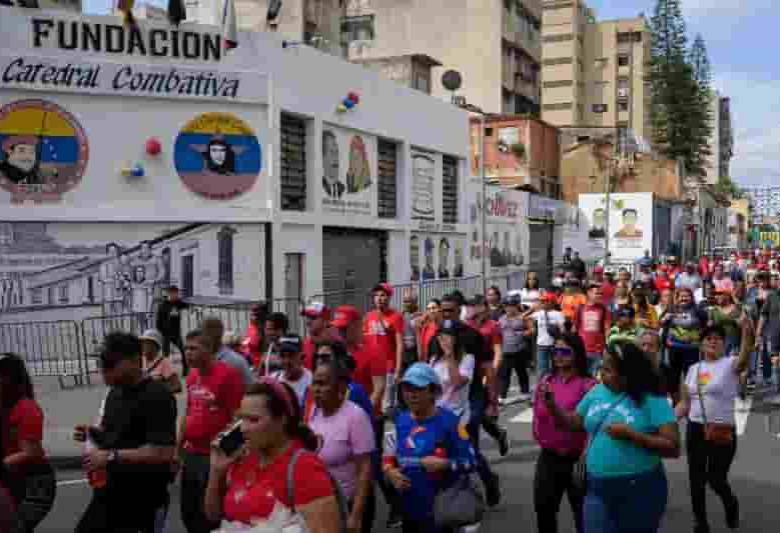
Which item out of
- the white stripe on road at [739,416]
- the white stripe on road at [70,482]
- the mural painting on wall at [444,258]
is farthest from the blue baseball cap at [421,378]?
the mural painting on wall at [444,258]

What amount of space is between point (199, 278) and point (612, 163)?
3449cm

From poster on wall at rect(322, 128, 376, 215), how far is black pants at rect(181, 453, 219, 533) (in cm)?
1535

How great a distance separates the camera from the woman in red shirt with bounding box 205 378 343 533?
11.3 feet

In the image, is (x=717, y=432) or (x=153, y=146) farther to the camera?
(x=153, y=146)

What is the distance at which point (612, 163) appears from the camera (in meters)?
49.0

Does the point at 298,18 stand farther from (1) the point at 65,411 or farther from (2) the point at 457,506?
(2) the point at 457,506

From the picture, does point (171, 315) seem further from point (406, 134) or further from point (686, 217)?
point (686, 217)

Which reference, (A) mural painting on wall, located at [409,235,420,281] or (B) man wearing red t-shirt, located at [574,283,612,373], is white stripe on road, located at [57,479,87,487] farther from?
(A) mural painting on wall, located at [409,235,420,281]

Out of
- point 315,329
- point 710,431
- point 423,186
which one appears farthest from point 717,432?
point 423,186

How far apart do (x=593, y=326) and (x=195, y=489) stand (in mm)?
8387

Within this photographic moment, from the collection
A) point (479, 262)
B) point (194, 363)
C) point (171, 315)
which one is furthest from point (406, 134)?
point (194, 363)

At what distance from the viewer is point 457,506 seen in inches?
195

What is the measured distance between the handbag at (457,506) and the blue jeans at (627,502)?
0.64 meters

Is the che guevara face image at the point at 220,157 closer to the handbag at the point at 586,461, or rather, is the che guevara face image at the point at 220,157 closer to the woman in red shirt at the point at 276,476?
the handbag at the point at 586,461
